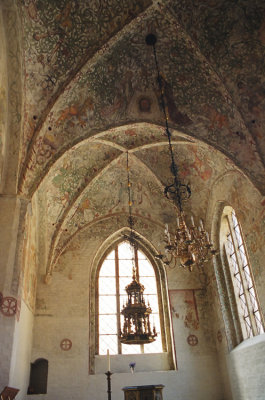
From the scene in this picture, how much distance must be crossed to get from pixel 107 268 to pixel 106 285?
0.64 meters

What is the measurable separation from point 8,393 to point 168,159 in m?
8.11

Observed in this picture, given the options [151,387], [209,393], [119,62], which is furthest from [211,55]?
[209,393]

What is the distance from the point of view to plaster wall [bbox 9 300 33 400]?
865cm

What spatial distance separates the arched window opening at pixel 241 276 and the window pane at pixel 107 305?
4.14 m

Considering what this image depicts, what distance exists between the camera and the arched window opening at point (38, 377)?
34.1ft

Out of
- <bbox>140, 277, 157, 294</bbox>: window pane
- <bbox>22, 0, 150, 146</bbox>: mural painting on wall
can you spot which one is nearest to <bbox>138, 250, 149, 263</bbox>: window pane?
<bbox>140, 277, 157, 294</bbox>: window pane

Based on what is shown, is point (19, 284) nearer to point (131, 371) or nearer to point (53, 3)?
point (131, 371)

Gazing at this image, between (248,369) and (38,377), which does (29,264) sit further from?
(248,369)

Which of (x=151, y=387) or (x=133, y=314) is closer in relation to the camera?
(x=151, y=387)

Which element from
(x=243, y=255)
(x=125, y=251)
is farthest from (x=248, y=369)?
(x=125, y=251)

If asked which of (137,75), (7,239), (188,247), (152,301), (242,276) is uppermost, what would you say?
(137,75)

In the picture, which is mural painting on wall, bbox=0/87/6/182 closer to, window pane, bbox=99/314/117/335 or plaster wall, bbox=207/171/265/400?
window pane, bbox=99/314/117/335

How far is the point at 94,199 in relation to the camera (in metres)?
13.2

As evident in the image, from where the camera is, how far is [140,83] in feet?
32.3
